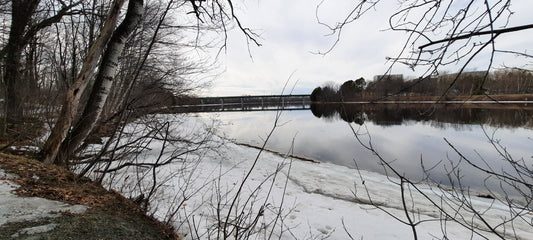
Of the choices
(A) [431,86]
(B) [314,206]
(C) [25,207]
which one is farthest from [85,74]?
(B) [314,206]

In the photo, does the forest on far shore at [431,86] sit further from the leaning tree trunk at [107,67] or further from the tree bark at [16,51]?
the tree bark at [16,51]

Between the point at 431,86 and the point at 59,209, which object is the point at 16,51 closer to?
the point at 59,209

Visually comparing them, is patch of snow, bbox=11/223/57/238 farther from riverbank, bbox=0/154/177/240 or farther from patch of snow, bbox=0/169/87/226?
patch of snow, bbox=0/169/87/226

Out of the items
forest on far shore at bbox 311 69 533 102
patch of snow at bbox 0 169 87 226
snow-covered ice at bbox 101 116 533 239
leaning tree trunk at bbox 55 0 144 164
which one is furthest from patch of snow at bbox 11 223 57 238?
forest on far shore at bbox 311 69 533 102

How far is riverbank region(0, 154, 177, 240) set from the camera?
158cm

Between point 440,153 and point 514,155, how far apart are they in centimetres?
249

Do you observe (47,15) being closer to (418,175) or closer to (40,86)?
(40,86)

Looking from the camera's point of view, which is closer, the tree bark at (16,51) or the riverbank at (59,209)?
the riverbank at (59,209)

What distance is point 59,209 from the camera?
187cm

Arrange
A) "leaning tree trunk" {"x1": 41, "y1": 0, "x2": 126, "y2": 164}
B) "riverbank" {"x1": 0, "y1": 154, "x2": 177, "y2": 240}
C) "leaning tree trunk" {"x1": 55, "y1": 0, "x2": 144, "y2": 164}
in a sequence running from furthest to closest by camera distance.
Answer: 1. "leaning tree trunk" {"x1": 55, "y1": 0, "x2": 144, "y2": 164}
2. "leaning tree trunk" {"x1": 41, "y1": 0, "x2": 126, "y2": 164}
3. "riverbank" {"x1": 0, "y1": 154, "x2": 177, "y2": 240}

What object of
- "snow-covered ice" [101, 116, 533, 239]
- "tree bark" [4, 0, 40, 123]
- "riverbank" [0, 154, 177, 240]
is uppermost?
"tree bark" [4, 0, 40, 123]

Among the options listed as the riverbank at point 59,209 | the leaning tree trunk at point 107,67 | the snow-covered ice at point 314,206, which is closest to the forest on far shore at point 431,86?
the snow-covered ice at point 314,206

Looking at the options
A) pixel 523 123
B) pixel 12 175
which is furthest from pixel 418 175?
pixel 523 123

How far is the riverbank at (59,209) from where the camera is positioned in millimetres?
1585
